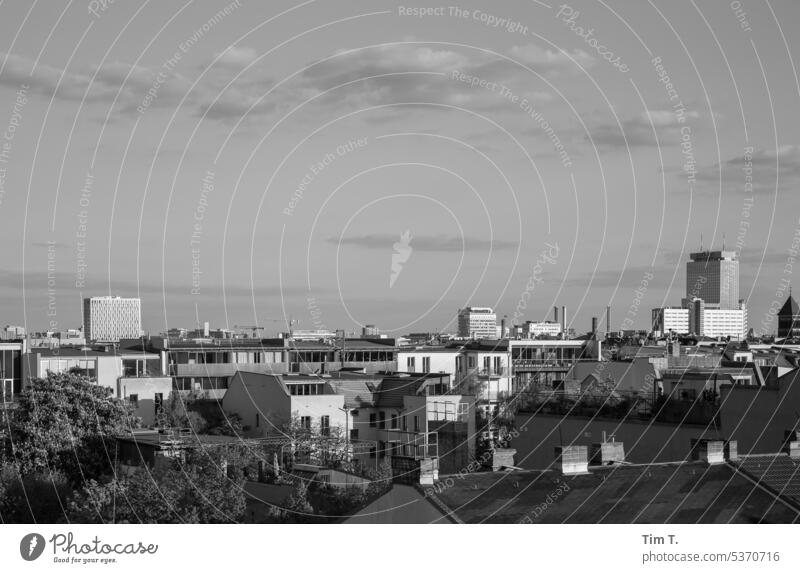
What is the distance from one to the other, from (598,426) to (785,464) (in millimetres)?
9997

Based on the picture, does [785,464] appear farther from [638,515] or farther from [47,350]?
[47,350]

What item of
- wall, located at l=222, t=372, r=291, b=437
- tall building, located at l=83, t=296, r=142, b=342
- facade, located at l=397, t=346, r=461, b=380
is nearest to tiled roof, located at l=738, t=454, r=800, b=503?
wall, located at l=222, t=372, r=291, b=437

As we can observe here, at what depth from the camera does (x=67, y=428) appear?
3603 centimetres

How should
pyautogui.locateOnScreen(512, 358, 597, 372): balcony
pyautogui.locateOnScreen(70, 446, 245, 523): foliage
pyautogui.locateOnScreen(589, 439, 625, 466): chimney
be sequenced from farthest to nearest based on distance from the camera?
pyautogui.locateOnScreen(512, 358, 597, 372): balcony → pyautogui.locateOnScreen(70, 446, 245, 523): foliage → pyautogui.locateOnScreen(589, 439, 625, 466): chimney

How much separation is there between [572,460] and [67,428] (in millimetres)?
20572

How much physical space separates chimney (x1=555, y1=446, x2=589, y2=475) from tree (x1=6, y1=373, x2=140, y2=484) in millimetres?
16575

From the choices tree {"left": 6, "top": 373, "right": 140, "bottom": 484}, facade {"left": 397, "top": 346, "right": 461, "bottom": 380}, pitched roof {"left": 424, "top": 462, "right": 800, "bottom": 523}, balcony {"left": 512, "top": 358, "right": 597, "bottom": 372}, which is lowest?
balcony {"left": 512, "top": 358, "right": 597, "bottom": 372}

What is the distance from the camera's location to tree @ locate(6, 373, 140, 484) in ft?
113

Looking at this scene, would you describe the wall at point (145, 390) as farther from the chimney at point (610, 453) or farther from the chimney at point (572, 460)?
the chimney at point (572, 460)

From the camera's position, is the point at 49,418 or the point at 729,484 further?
the point at 49,418

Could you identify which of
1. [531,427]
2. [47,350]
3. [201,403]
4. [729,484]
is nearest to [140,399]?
[201,403]

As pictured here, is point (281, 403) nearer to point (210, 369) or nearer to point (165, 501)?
point (210, 369)

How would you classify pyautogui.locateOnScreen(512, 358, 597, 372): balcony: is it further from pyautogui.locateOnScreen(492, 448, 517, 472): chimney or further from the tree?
pyautogui.locateOnScreen(492, 448, 517, 472): chimney

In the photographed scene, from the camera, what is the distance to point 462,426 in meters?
45.7
